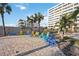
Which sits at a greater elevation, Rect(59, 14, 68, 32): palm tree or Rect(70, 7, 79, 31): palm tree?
Rect(70, 7, 79, 31): palm tree

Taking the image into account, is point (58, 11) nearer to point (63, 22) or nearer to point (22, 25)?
point (63, 22)

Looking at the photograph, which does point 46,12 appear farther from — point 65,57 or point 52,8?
point 65,57

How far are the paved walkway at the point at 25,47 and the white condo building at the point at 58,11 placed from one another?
1.21 feet

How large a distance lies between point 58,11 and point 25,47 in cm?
85

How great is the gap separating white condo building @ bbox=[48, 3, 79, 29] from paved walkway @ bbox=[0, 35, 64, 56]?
0.37 meters

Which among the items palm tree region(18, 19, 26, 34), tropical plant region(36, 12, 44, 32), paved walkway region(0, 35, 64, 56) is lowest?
paved walkway region(0, 35, 64, 56)

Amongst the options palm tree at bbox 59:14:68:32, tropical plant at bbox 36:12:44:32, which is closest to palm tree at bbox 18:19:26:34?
tropical plant at bbox 36:12:44:32

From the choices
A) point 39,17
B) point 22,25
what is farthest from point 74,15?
point 22,25

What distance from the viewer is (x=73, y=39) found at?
10.4 feet

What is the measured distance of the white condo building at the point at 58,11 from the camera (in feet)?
10.4

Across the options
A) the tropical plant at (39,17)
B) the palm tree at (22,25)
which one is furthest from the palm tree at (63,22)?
the palm tree at (22,25)

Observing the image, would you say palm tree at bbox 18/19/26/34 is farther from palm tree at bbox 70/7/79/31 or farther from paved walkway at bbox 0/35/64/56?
palm tree at bbox 70/7/79/31

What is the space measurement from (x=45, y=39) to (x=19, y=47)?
48 cm

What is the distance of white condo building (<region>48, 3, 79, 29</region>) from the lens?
3169mm
